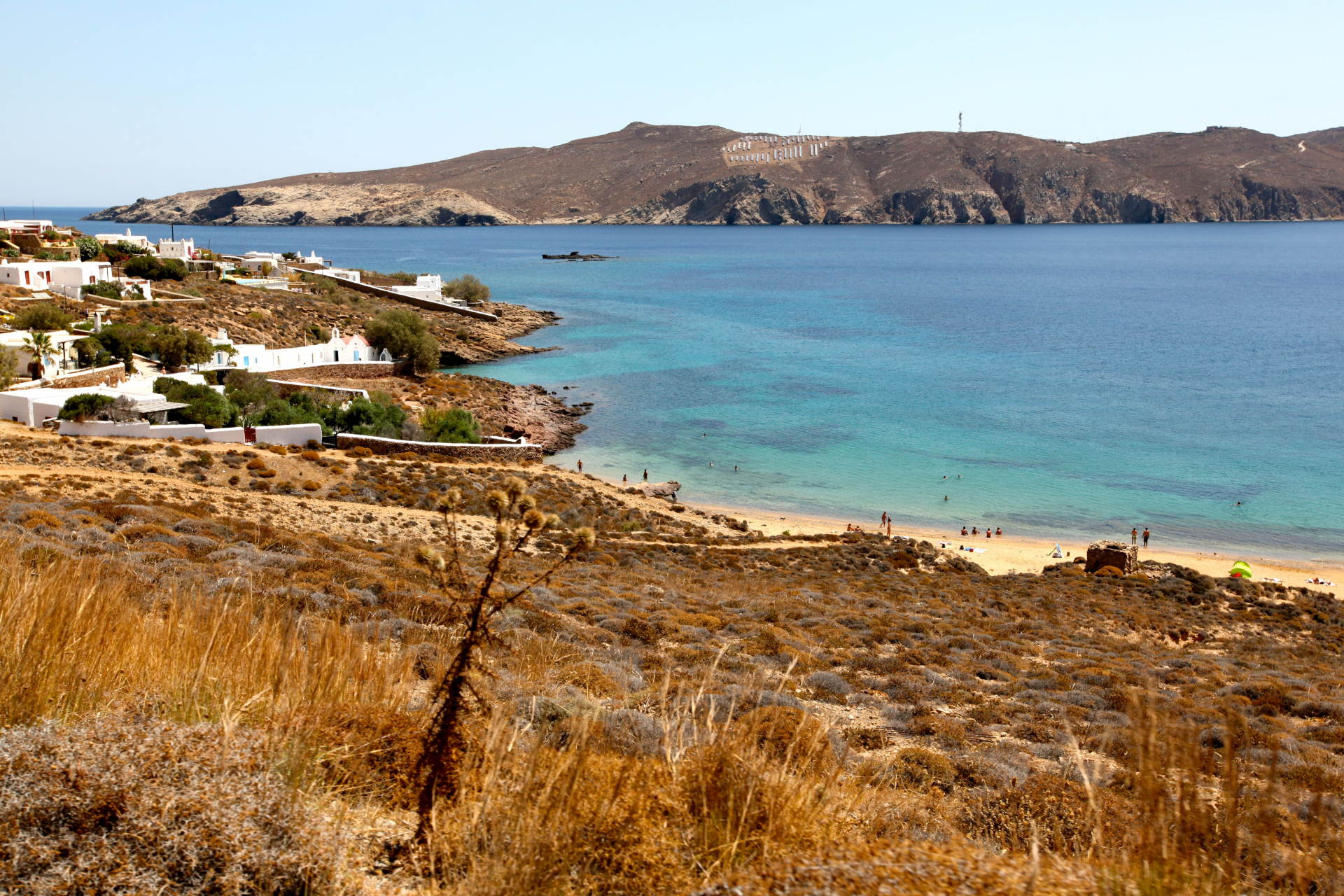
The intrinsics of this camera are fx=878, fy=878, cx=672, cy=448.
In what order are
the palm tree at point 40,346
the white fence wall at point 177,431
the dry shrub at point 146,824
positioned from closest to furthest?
the dry shrub at point 146,824, the white fence wall at point 177,431, the palm tree at point 40,346

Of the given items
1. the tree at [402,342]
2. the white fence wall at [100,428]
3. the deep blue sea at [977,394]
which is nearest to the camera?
the white fence wall at [100,428]

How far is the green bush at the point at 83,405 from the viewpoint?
2383 cm

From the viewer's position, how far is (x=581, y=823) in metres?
2.73

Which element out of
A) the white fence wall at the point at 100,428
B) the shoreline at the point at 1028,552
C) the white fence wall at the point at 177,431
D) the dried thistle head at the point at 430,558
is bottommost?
the shoreline at the point at 1028,552

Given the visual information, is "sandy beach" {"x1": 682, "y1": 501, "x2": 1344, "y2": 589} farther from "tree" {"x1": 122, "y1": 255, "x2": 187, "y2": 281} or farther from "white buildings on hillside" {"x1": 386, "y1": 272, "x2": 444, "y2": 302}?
"white buildings on hillside" {"x1": 386, "y1": 272, "x2": 444, "y2": 302}

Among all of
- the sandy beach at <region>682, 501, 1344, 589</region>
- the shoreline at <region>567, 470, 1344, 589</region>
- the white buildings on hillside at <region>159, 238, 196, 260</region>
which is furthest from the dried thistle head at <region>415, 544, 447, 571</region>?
the white buildings on hillside at <region>159, 238, 196, 260</region>

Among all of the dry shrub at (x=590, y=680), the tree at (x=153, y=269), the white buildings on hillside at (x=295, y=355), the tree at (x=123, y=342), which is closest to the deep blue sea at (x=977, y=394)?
the white buildings on hillside at (x=295, y=355)

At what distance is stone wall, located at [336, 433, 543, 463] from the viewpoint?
28.1 m

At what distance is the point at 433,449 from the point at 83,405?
9.63 meters

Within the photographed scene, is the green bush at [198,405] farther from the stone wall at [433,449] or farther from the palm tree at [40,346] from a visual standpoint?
the palm tree at [40,346]

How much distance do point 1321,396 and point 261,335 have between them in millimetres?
57739

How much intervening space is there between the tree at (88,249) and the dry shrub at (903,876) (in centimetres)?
6817

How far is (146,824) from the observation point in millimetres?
2424

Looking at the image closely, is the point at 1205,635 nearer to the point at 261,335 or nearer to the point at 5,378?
the point at 5,378
